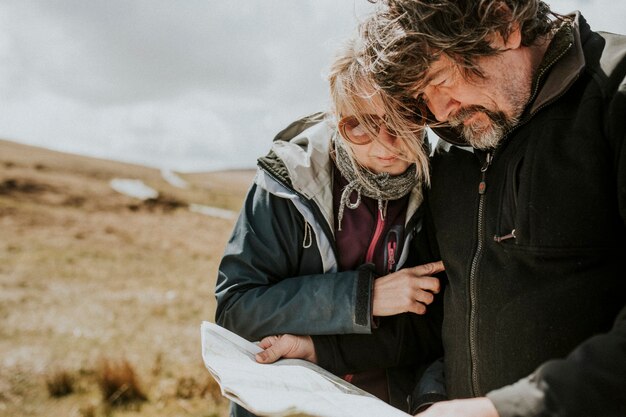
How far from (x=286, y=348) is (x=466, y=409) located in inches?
39.3

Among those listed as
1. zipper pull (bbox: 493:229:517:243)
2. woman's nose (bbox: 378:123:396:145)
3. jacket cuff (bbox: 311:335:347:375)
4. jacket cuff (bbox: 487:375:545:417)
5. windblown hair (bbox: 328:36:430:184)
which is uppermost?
windblown hair (bbox: 328:36:430:184)

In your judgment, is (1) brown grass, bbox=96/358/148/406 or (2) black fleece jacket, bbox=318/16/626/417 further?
(1) brown grass, bbox=96/358/148/406

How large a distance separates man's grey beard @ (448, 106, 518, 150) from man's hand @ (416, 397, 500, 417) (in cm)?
95

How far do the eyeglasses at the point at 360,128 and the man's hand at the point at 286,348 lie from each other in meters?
0.88

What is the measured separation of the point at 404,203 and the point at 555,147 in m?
0.85

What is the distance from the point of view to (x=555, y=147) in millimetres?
1757

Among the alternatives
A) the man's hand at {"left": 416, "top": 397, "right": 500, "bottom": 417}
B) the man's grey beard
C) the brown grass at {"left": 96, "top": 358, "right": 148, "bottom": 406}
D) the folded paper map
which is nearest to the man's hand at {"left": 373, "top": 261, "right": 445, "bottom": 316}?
the folded paper map

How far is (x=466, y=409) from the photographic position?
4.78ft

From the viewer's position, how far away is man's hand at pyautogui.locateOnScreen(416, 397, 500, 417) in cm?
144

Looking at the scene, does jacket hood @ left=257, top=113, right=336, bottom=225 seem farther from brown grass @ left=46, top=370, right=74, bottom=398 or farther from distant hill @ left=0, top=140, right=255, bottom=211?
distant hill @ left=0, top=140, right=255, bottom=211

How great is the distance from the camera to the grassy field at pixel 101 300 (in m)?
5.50

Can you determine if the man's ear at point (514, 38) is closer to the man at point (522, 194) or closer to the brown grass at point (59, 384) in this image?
the man at point (522, 194)

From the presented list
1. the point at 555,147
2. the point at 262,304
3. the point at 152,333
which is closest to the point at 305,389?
the point at 262,304

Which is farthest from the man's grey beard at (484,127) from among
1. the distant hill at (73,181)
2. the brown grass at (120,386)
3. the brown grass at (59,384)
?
the distant hill at (73,181)
